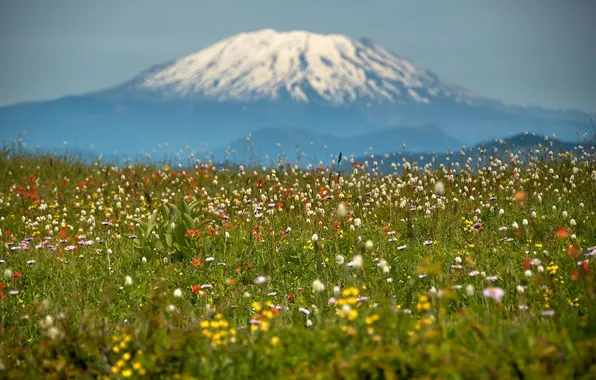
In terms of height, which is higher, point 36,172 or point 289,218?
point 36,172

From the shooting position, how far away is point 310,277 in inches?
266

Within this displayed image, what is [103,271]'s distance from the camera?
7.50 m

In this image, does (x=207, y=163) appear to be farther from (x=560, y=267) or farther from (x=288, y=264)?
(x=560, y=267)

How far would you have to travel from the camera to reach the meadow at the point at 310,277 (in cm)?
362

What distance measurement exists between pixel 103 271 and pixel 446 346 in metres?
5.31

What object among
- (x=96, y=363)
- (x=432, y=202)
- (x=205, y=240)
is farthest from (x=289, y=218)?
(x=96, y=363)

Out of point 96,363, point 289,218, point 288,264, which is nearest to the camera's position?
point 96,363

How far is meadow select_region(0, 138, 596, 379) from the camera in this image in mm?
3621

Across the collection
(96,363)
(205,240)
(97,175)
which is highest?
(97,175)

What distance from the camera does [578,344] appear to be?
3221mm

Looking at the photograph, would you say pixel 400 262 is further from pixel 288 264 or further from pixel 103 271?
pixel 103 271

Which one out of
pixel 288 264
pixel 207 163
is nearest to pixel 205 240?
pixel 288 264

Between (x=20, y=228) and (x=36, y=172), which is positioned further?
(x=36, y=172)

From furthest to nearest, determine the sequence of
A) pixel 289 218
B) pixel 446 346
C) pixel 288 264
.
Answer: pixel 289 218, pixel 288 264, pixel 446 346
